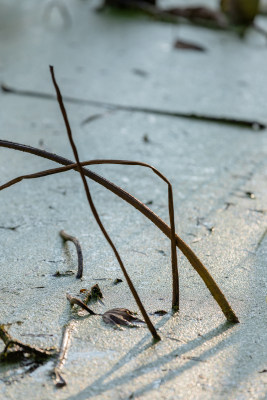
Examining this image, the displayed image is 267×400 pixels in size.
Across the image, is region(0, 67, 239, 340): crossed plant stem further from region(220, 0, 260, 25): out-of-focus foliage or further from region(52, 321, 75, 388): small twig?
region(220, 0, 260, 25): out-of-focus foliage

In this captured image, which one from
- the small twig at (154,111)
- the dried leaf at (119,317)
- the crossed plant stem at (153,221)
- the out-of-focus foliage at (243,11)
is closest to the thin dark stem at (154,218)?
the crossed plant stem at (153,221)

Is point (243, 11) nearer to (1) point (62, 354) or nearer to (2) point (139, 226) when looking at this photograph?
(2) point (139, 226)

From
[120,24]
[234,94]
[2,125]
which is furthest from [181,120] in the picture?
[120,24]

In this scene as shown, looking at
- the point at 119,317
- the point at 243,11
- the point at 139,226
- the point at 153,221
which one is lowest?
the point at 243,11

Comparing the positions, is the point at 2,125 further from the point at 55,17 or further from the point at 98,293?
the point at 55,17

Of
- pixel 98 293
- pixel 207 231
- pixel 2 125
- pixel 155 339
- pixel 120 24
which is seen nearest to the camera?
pixel 155 339

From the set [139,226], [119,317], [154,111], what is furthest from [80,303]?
[154,111]

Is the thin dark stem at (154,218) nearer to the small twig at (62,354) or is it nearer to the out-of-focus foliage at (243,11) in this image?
the small twig at (62,354)
